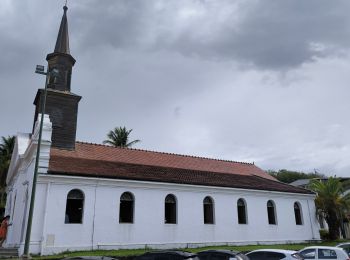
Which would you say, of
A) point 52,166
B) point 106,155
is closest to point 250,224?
point 106,155

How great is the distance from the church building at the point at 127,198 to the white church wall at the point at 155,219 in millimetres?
62

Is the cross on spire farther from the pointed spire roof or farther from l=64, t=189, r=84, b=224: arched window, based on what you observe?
l=64, t=189, r=84, b=224: arched window

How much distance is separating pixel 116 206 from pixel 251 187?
1195 cm

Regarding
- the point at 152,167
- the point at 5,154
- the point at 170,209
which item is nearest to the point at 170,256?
the point at 170,209

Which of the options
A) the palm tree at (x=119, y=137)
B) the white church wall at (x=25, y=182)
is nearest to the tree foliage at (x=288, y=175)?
the palm tree at (x=119, y=137)

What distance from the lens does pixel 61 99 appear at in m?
28.3

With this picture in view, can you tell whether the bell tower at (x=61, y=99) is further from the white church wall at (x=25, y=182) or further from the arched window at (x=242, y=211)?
the arched window at (x=242, y=211)

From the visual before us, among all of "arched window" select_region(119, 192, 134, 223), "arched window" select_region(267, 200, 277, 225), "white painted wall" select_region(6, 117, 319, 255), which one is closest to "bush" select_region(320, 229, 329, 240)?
"white painted wall" select_region(6, 117, 319, 255)

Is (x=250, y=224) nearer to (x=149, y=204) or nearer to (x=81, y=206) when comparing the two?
(x=149, y=204)

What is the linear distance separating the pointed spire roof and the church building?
3.6 inches

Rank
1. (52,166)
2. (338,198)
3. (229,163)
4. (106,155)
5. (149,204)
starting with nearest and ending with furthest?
1. (52,166)
2. (149,204)
3. (106,155)
4. (338,198)
5. (229,163)

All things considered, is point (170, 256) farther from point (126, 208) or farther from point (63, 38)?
point (63, 38)

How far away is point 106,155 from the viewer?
28.9 meters

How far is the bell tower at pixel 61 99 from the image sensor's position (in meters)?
27.5
